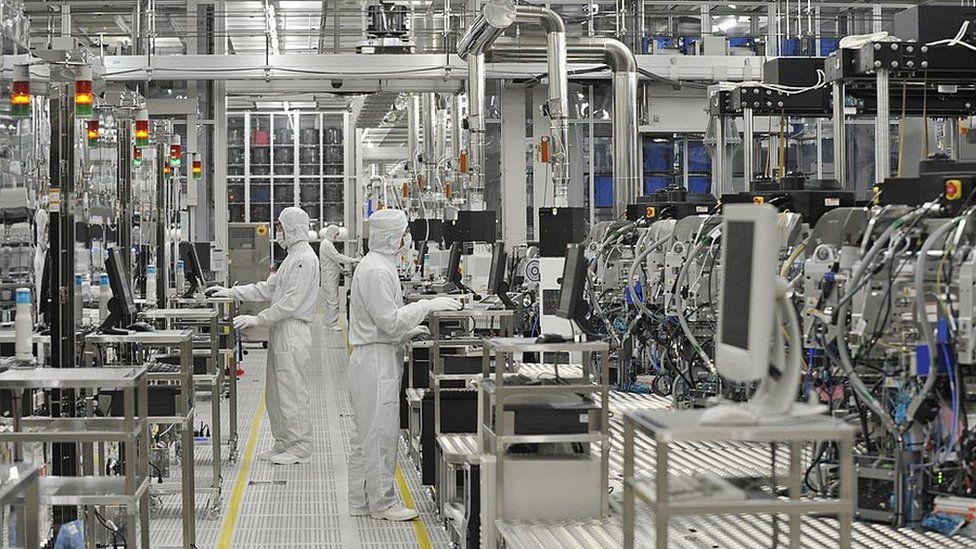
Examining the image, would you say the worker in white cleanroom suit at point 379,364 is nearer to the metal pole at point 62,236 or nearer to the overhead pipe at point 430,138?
the metal pole at point 62,236

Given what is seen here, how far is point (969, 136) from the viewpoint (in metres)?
10.7

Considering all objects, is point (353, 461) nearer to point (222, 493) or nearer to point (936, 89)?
point (222, 493)

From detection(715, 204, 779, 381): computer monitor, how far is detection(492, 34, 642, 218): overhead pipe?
8246 millimetres

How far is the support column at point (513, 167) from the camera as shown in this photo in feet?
51.2

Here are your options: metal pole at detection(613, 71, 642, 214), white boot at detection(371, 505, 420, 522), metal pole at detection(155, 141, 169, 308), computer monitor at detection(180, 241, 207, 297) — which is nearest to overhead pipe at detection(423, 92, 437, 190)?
metal pole at detection(613, 71, 642, 214)

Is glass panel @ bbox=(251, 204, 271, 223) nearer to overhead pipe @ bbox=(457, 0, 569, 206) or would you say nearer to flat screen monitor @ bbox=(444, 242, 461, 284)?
Answer: overhead pipe @ bbox=(457, 0, 569, 206)

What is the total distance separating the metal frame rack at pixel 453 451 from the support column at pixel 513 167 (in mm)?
7938

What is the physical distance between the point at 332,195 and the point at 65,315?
14994 millimetres

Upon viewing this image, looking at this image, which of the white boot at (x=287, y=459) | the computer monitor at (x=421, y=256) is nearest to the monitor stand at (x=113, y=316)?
the white boot at (x=287, y=459)

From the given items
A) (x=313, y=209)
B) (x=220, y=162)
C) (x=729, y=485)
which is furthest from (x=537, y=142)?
(x=729, y=485)

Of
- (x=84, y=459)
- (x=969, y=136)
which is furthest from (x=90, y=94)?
(x=969, y=136)

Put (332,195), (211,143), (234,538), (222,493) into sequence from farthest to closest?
(332,195)
(211,143)
(222,493)
(234,538)

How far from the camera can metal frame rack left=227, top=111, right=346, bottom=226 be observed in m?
19.9

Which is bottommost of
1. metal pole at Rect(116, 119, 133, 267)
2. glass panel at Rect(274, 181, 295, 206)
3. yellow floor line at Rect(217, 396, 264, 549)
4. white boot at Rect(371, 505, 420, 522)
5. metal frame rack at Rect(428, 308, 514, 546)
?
yellow floor line at Rect(217, 396, 264, 549)
